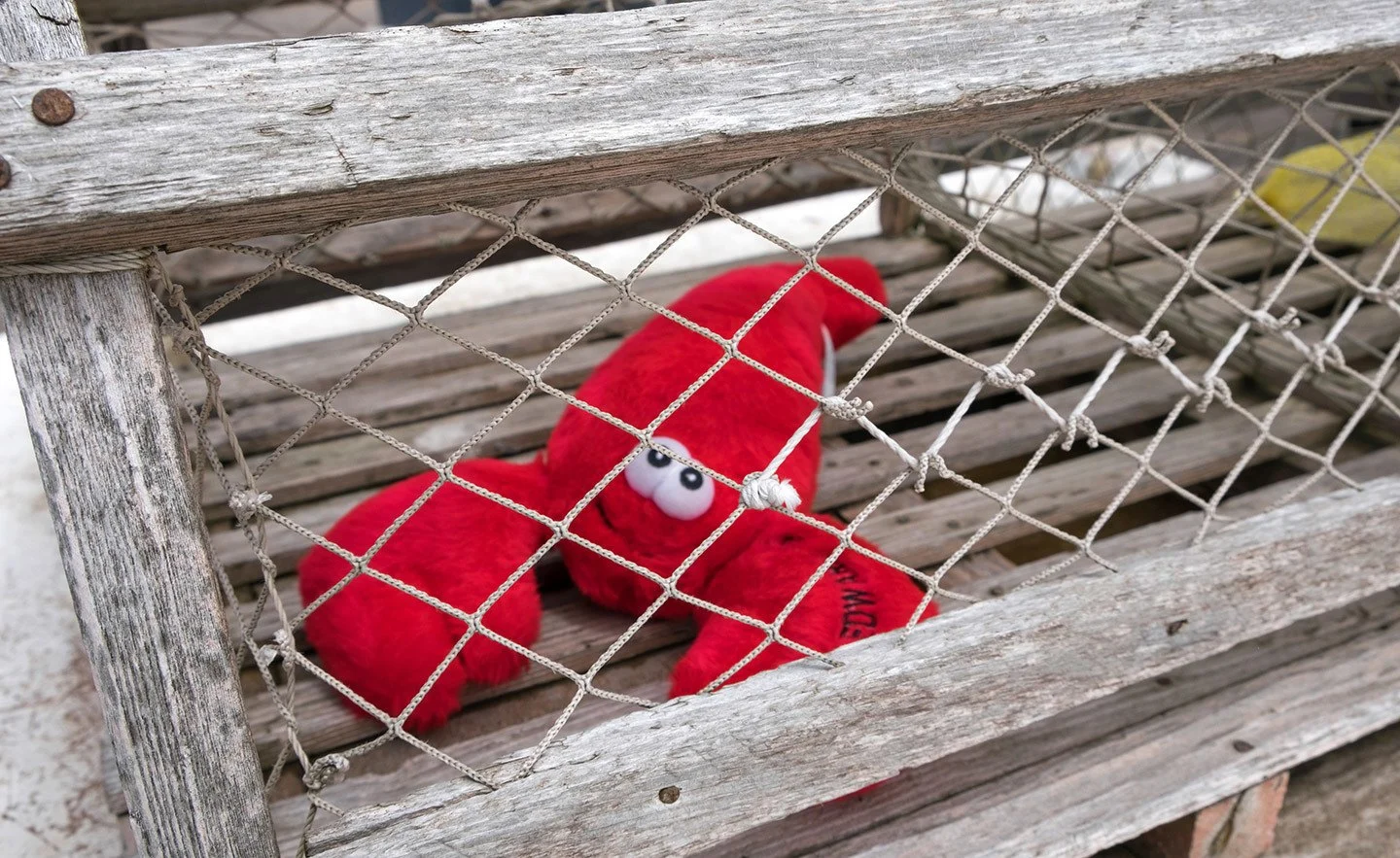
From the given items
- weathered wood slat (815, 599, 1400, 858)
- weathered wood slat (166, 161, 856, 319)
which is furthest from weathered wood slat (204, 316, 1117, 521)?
weathered wood slat (815, 599, 1400, 858)

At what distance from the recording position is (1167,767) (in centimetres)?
106

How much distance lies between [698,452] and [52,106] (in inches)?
22.6

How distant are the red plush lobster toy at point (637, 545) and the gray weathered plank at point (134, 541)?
0.85 ft

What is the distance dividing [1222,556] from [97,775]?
1172 millimetres

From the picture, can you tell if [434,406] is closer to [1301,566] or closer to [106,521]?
[106,521]

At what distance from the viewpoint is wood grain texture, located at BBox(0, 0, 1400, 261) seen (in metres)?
0.53

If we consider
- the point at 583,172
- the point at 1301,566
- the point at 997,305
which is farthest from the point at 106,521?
the point at 997,305

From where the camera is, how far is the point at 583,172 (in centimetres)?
65

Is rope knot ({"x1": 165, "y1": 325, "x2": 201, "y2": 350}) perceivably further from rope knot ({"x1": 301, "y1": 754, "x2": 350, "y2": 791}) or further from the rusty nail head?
rope knot ({"x1": 301, "y1": 754, "x2": 350, "y2": 791})

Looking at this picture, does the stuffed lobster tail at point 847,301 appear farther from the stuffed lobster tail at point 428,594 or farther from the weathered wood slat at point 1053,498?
the stuffed lobster tail at point 428,594

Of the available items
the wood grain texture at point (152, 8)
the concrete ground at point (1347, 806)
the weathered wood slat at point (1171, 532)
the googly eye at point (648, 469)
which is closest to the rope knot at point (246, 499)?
the googly eye at point (648, 469)

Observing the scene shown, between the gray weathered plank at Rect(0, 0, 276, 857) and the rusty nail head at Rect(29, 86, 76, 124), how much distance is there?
1.2 inches

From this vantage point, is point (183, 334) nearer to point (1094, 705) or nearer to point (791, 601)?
point (791, 601)

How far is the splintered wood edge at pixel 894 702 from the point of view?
76 centimetres
